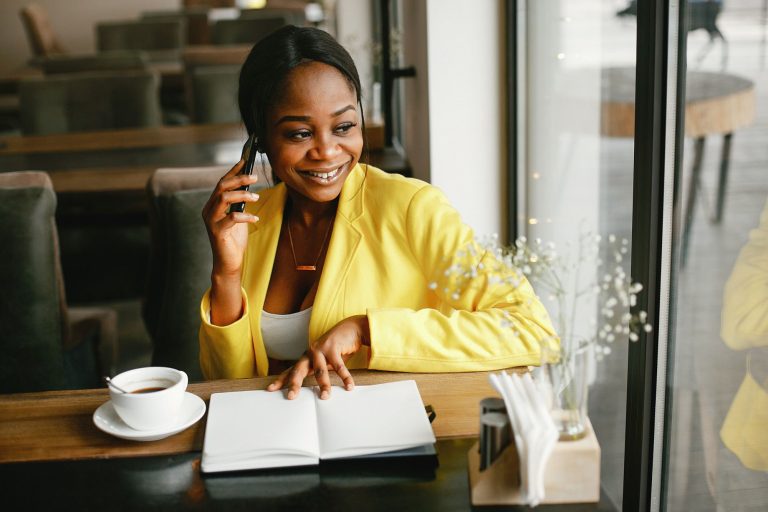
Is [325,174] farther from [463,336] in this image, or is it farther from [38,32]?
[38,32]

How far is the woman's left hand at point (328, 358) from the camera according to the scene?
130 centimetres

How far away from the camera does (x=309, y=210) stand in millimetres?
1658

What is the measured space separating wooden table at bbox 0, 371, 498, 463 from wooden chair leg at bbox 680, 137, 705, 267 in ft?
1.22

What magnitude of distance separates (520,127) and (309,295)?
1106mm

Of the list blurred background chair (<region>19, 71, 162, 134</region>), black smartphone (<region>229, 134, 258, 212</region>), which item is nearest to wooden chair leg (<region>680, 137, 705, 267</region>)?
black smartphone (<region>229, 134, 258, 212</region>)

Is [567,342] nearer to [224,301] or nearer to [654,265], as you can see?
[654,265]

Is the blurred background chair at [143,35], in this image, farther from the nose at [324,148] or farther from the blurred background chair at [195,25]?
the nose at [324,148]

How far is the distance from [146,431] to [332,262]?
1.51ft

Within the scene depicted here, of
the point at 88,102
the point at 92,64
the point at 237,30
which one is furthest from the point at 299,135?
the point at 237,30

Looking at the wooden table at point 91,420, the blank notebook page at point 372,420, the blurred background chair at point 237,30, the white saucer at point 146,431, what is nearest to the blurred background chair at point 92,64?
the blurred background chair at point 237,30

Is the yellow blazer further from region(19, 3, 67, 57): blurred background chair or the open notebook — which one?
region(19, 3, 67, 57): blurred background chair

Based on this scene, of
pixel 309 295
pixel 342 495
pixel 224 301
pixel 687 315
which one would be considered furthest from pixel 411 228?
pixel 342 495

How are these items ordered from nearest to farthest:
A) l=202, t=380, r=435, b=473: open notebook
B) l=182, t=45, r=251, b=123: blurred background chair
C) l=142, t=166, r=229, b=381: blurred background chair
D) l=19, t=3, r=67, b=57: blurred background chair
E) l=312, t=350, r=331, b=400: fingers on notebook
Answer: l=202, t=380, r=435, b=473: open notebook → l=312, t=350, r=331, b=400: fingers on notebook → l=142, t=166, r=229, b=381: blurred background chair → l=182, t=45, r=251, b=123: blurred background chair → l=19, t=3, r=67, b=57: blurred background chair

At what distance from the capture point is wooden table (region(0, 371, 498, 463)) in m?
1.21
